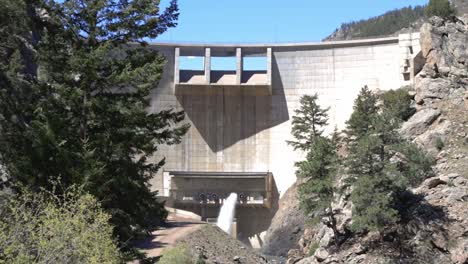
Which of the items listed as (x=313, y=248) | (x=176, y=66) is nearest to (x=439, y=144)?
(x=313, y=248)

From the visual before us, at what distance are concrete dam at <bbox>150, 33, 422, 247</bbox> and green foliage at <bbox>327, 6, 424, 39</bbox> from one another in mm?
103586

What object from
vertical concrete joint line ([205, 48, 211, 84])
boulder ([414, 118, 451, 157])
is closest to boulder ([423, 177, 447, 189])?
boulder ([414, 118, 451, 157])

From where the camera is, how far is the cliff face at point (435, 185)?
31.5 metres

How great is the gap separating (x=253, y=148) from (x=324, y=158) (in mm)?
20747

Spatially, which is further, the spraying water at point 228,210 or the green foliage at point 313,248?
the spraying water at point 228,210

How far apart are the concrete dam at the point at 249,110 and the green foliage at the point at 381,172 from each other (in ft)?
63.3

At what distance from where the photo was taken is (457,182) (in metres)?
34.3

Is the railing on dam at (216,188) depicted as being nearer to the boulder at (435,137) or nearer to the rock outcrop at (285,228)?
the rock outcrop at (285,228)

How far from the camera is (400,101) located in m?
49.1

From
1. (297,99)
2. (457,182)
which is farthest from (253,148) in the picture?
(457,182)

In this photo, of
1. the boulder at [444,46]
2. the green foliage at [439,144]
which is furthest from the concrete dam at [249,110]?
the green foliage at [439,144]

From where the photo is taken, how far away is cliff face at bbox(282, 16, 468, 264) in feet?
103

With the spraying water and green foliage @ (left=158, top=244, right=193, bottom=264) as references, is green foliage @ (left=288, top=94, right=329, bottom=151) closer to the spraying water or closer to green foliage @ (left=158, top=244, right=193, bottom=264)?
the spraying water

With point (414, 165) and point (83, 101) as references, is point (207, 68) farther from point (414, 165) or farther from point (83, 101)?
point (83, 101)
